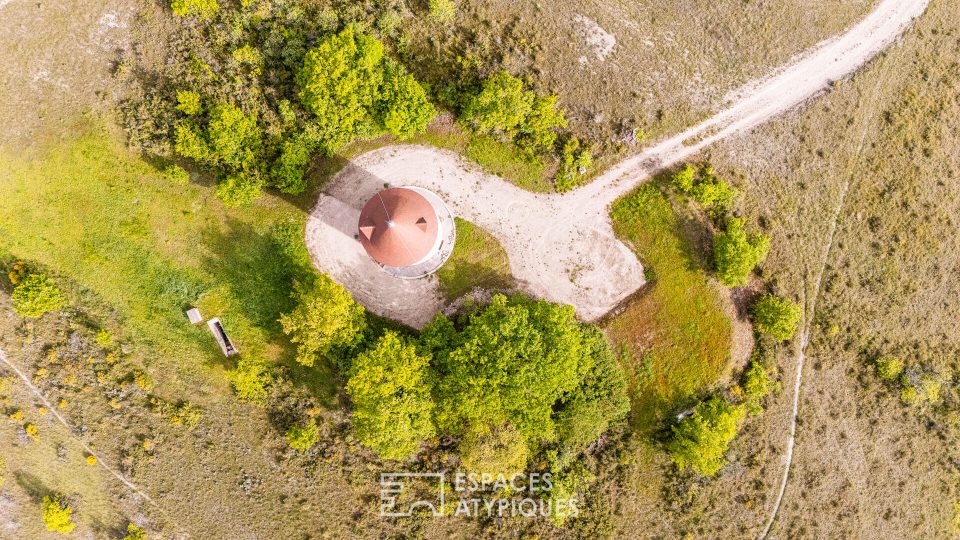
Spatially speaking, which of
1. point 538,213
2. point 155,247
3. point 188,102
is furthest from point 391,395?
point 188,102

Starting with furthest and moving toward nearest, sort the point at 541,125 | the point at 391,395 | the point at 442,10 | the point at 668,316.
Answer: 1. the point at 668,316
2. the point at 442,10
3. the point at 541,125
4. the point at 391,395

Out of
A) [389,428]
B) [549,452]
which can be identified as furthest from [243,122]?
[549,452]

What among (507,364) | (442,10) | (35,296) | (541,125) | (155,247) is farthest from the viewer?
(155,247)

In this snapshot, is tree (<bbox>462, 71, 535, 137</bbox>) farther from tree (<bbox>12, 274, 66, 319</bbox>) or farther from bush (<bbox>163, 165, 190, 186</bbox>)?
tree (<bbox>12, 274, 66, 319</bbox>)

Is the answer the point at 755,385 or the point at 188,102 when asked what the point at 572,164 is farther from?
the point at 188,102

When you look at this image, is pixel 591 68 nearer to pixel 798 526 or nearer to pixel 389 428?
pixel 389 428

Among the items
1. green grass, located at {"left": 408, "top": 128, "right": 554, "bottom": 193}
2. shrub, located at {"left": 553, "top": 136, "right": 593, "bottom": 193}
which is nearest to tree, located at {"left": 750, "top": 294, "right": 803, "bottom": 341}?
shrub, located at {"left": 553, "top": 136, "right": 593, "bottom": 193}

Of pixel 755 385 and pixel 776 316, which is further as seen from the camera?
pixel 755 385

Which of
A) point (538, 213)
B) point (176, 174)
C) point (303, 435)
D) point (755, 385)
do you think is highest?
point (538, 213)
